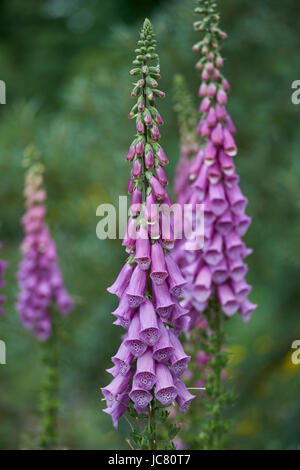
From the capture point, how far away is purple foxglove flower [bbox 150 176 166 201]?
7.16 feet

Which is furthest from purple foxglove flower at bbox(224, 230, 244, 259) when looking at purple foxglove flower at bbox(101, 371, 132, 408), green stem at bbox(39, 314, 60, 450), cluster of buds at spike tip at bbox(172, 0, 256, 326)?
green stem at bbox(39, 314, 60, 450)

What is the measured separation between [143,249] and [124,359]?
42 cm

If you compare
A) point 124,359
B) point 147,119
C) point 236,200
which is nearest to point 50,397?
point 124,359

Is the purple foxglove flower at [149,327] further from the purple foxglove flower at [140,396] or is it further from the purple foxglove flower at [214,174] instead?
the purple foxglove flower at [214,174]

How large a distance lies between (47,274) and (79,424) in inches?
129

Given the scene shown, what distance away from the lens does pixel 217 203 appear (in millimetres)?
2842

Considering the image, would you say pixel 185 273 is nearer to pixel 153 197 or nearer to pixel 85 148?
pixel 153 197

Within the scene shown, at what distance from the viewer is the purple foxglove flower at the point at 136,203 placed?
2.20 m

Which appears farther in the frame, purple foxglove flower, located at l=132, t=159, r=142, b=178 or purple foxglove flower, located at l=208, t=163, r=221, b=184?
purple foxglove flower, located at l=208, t=163, r=221, b=184

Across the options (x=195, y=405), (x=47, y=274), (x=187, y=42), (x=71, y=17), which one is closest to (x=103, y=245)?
(x=187, y=42)

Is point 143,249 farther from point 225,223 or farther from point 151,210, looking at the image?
point 225,223

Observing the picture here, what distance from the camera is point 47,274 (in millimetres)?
3861

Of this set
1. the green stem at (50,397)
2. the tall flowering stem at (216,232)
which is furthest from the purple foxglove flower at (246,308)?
the green stem at (50,397)

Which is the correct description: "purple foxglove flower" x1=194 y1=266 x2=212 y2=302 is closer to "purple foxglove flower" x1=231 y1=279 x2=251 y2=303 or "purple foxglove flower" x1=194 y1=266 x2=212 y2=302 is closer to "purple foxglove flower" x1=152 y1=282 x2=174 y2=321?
"purple foxglove flower" x1=231 y1=279 x2=251 y2=303
